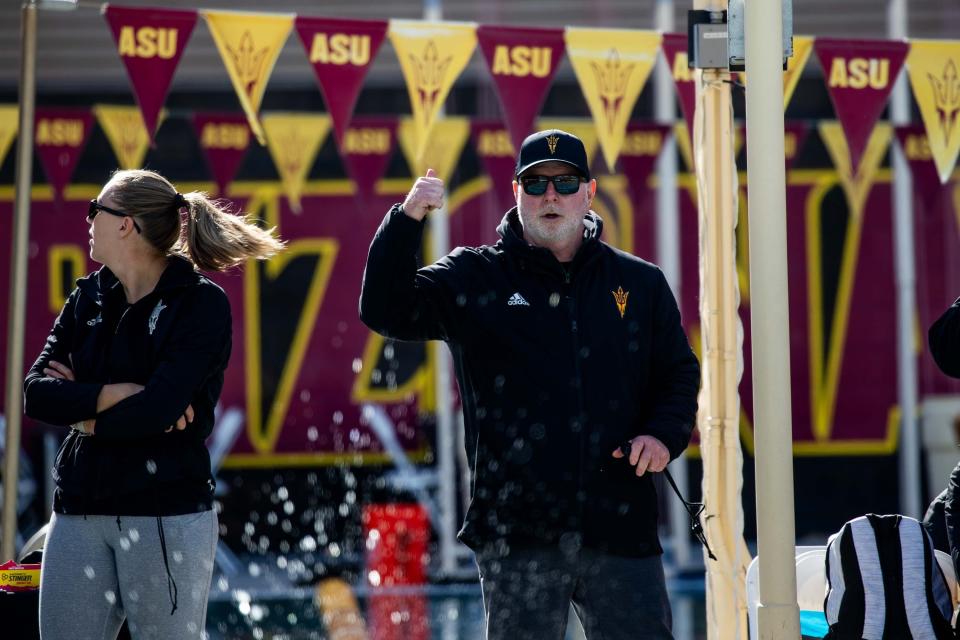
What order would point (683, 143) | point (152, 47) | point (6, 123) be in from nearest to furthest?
1. point (152, 47)
2. point (6, 123)
3. point (683, 143)

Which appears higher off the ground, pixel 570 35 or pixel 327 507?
pixel 570 35

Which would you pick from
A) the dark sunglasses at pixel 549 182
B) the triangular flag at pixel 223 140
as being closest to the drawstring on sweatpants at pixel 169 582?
the dark sunglasses at pixel 549 182

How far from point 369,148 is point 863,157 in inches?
131

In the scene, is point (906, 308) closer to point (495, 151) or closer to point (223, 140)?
point (495, 151)

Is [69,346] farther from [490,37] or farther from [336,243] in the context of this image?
[336,243]

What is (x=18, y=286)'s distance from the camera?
5387 millimetres

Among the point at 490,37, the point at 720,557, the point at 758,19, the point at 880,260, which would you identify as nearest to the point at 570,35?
the point at 490,37

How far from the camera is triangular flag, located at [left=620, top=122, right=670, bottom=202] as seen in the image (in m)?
7.92

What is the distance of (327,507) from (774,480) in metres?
6.53

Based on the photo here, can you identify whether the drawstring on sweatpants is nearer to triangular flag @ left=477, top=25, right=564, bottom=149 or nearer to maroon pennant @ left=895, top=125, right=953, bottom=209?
triangular flag @ left=477, top=25, right=564, bottom=149

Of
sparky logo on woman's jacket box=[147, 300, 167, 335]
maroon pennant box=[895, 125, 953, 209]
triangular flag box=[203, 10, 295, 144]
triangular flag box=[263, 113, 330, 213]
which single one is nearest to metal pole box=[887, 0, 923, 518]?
maroon pennant box=[895, 125, 953, 209]

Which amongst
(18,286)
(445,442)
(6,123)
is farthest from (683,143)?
(18,286)

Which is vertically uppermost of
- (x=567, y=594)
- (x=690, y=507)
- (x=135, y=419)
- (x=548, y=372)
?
(x=548, y=372)

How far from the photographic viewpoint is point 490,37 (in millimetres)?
6066
